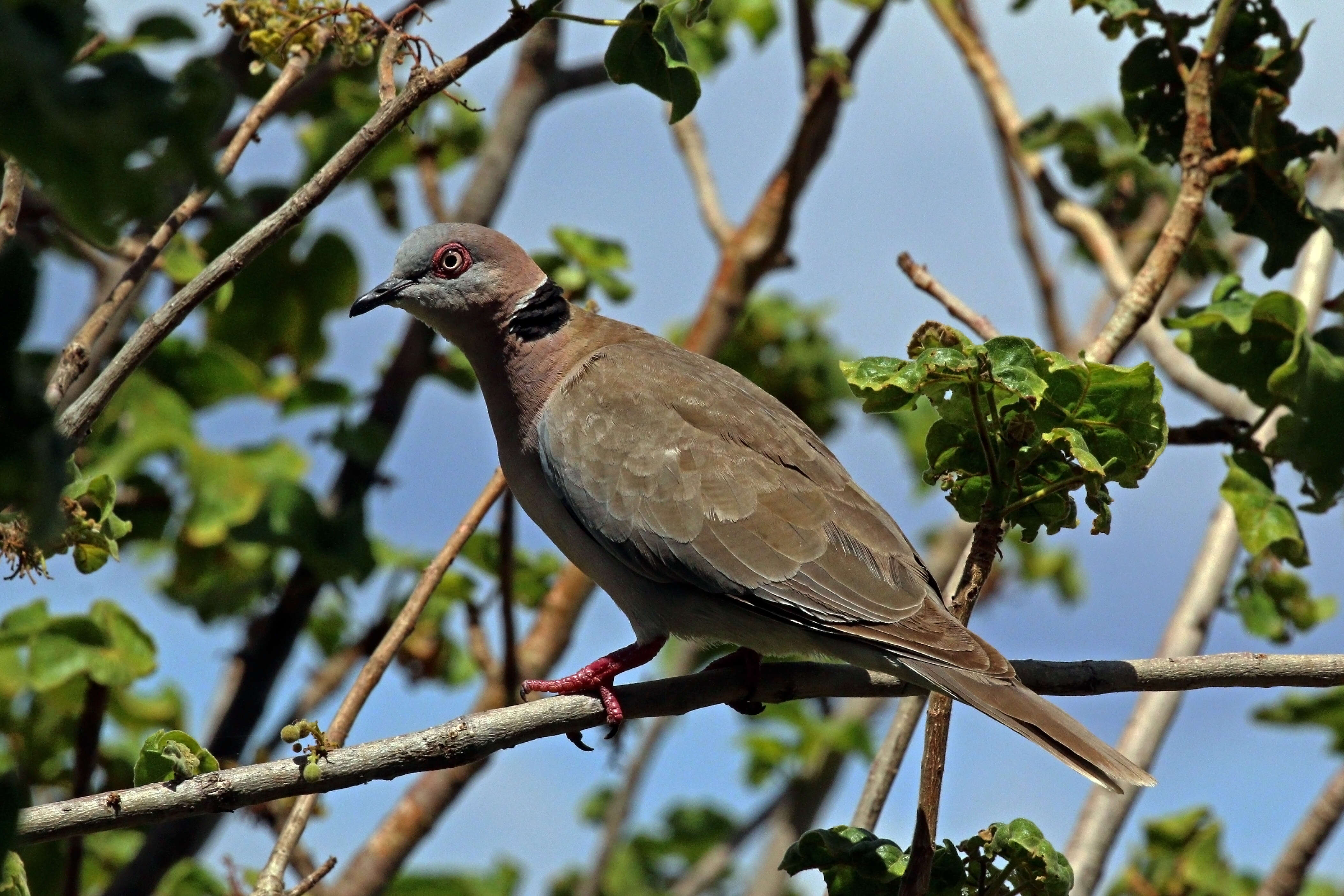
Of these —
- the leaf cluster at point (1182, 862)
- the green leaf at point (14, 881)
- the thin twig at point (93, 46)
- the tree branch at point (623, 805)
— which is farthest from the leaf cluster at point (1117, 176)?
the green leaf at point (14, 881)

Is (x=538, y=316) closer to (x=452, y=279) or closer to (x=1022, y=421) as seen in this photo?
(x=452, y=279)

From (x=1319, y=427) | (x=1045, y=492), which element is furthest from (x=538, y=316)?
(x=1319, y=427)

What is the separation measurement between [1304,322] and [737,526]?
1581 millimetres

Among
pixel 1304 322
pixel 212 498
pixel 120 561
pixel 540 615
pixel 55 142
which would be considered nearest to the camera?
pixel 55 142

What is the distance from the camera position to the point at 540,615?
5441mm

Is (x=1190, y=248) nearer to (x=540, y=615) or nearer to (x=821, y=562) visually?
(x=821, y=562)

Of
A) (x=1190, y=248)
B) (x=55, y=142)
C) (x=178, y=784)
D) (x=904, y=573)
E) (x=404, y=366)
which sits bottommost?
(x=178, y=784)

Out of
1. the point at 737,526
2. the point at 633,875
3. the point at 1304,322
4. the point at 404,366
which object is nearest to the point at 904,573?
the point at 737,526

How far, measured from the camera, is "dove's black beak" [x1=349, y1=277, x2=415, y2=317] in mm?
4617

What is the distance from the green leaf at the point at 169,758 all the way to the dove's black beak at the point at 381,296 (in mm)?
2165

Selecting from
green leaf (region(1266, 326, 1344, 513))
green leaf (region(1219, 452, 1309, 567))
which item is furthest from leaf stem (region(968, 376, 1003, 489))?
green leaf (region(1219, 452, 1309, 567))

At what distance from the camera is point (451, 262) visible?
15.3ft

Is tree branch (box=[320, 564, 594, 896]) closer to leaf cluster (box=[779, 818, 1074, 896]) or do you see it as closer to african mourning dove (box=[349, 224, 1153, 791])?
african mourning dove (box=[349, 224, 1153, 791])

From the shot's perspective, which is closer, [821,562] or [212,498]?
[821,562]
